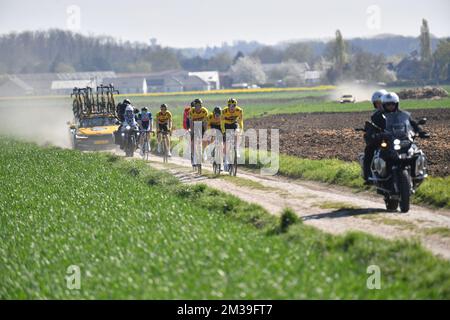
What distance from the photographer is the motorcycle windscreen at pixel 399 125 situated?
52.9ft

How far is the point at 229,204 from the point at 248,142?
60.9 feet

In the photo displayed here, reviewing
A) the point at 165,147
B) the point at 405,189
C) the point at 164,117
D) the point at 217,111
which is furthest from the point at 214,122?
the point at 405,189

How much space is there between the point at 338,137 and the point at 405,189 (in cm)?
1901

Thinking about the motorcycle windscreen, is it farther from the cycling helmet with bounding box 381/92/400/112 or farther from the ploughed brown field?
the ploughed brown field

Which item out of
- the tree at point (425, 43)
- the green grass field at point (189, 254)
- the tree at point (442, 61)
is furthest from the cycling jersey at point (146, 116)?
the tree at point (425, 43)

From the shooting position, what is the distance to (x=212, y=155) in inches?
976

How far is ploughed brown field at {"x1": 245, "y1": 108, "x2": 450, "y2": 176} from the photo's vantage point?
25609 millimetres

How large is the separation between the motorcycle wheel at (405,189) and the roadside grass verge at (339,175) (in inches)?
59.3

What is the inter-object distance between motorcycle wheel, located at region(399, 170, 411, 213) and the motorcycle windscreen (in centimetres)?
95

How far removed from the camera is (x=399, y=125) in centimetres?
1616

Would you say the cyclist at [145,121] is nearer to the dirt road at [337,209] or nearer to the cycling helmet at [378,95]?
the dirt road at [337,209]
